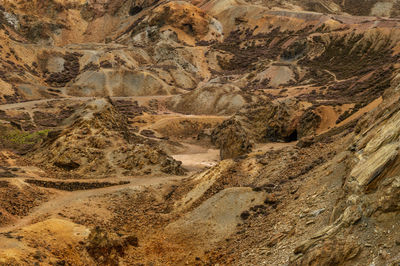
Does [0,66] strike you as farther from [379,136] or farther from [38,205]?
[379,136]

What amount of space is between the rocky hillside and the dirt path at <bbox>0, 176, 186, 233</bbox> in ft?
0.55

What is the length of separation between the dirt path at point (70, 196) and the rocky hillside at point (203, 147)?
17cm

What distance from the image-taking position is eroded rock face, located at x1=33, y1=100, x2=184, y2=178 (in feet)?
99.1

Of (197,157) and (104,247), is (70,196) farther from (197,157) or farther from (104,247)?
(197,157)

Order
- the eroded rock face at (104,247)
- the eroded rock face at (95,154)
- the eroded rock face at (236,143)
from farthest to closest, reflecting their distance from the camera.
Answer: the eroded rock face at (236,143) → the eroded rock face at (95,154) → the eroded rock face at (104,247)

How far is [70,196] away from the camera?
25.4 m

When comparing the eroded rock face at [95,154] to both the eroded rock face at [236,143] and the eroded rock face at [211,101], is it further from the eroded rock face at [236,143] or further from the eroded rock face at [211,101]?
the eroded rock face at [211,101]

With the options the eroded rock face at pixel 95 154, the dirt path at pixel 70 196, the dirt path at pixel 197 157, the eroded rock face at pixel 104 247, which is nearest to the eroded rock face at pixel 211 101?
the dirt path at pixel 197 157

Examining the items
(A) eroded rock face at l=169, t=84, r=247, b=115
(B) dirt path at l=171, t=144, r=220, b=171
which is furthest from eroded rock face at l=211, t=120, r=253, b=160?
(A) eroded rock face at l=169, t=84, r=247, b=115

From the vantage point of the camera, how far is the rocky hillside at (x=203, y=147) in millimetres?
12805

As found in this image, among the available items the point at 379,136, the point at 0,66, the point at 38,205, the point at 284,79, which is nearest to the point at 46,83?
the point at 0,66

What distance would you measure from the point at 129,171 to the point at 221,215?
14.0 m

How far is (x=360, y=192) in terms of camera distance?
10.8 m

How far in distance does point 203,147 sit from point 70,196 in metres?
33.1
